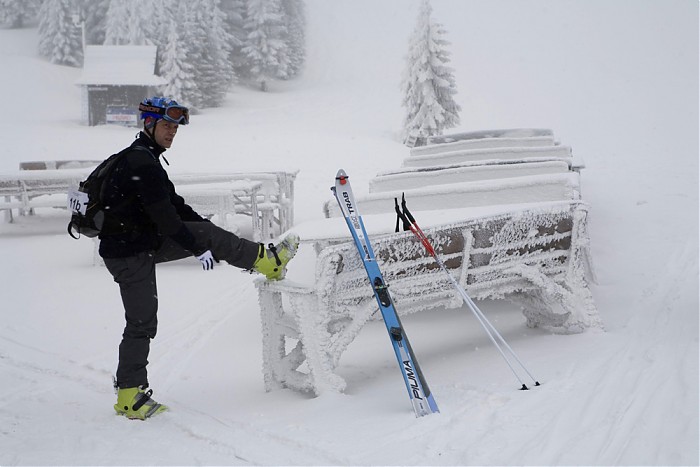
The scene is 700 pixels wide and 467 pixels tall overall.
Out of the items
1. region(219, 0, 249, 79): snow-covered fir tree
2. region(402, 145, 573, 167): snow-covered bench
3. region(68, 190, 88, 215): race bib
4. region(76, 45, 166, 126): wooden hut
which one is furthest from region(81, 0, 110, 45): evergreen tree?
region(68, 190, 88, 215): race bib

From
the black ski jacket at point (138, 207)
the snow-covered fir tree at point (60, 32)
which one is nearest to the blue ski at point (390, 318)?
the black ski jacket at point (138, 207)

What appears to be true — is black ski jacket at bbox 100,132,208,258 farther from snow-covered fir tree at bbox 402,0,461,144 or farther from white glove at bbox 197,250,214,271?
snow-covered fir tree at bbox 402,0,461,144

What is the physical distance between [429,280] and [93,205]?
2.62 metres

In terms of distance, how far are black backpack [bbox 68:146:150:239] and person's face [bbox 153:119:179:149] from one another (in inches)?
8.2

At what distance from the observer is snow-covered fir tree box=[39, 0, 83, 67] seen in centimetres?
4709

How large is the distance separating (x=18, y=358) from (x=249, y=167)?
635 inches

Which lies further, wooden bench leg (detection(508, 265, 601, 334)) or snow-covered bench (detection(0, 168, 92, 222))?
snow-covered bench (detection(0, 168, 92, 222))

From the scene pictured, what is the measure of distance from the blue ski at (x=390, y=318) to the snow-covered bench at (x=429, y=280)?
180 mm

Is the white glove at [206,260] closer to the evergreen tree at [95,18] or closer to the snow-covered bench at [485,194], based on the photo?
the snow-covered bench at [485,194]

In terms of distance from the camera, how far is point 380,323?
6984 millimetres

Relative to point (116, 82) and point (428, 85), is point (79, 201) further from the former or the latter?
point (116, 82)

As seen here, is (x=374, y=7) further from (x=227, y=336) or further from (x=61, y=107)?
(x=227, y=336)

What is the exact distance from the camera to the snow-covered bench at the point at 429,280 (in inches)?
179

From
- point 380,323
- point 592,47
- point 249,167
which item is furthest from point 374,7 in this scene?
point 380,323
